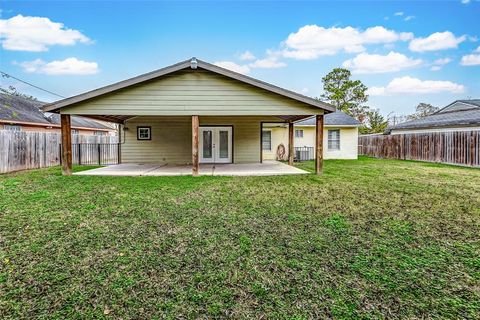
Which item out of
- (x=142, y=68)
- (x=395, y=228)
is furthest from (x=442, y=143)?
(x=142, y=68)

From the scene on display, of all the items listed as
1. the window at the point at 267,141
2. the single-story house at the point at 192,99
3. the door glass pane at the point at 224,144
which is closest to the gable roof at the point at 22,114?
the single-story house at the point at 192,99

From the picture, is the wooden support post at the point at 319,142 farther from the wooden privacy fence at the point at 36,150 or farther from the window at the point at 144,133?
the wooden privacy fence at the point at 36,150

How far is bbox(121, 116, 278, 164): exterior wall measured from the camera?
1411cm

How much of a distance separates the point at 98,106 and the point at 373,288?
940cm

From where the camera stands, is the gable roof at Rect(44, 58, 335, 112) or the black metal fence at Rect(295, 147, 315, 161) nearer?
the gable roof at Rect(44, 58, 335, 112)

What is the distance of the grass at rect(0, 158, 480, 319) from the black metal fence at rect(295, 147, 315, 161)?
35.3 feet

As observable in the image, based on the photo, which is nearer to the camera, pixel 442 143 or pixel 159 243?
pixel 159 243

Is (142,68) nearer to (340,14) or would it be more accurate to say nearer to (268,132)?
(268,132)

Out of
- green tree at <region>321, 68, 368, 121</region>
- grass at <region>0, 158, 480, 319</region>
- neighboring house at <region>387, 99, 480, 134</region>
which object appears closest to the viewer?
grass at <region>0, 158, 480, 319</region>

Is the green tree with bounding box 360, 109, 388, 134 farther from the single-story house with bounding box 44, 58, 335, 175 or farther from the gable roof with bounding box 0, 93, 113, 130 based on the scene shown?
the gable roof with bounding box 0, 93, 113, 130

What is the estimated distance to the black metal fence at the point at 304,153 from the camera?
17.3m

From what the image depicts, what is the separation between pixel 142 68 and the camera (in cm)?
2434

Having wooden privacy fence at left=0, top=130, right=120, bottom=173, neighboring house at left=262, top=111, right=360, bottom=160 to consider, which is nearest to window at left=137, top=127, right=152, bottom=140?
wooden privacy fence at left=0, top=130, right=120, bottom=173

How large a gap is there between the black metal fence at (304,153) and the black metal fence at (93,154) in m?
10.0
